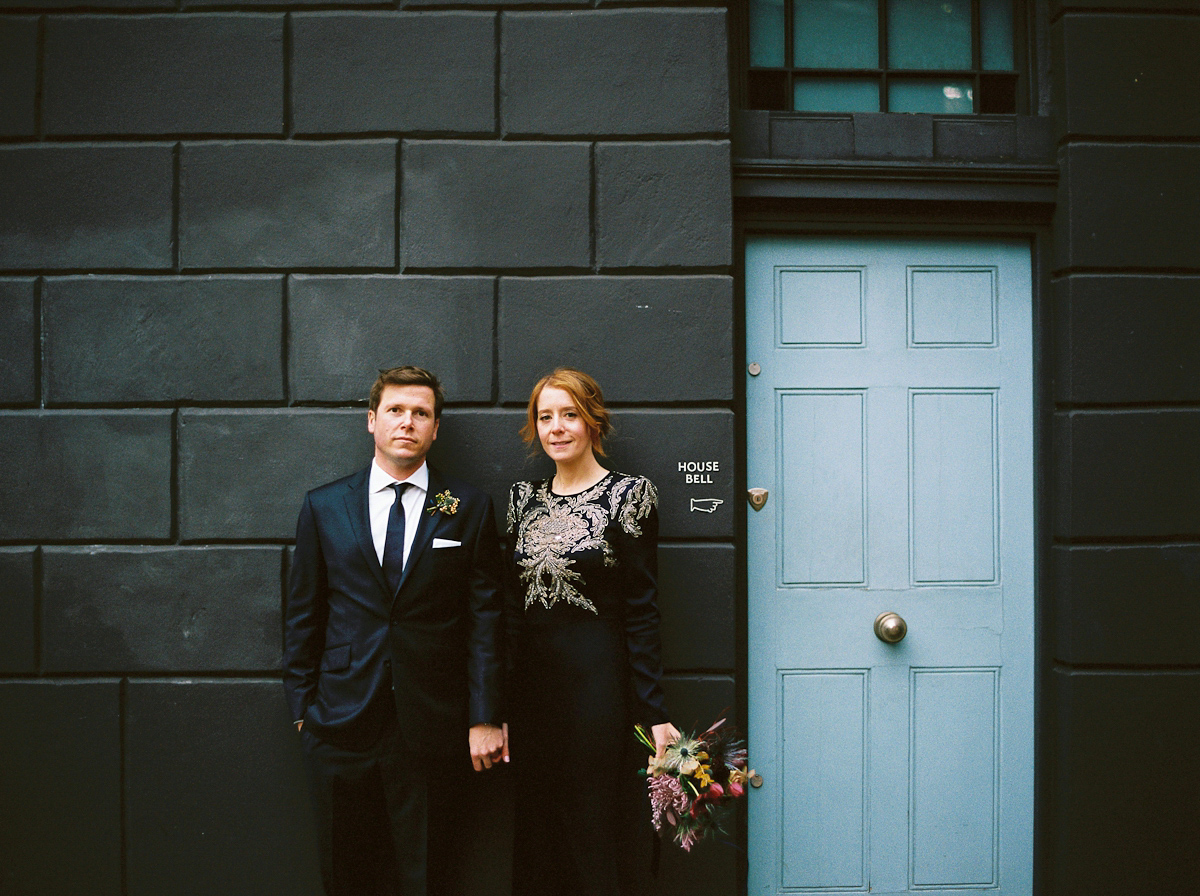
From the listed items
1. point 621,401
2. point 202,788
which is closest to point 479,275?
point 621,401

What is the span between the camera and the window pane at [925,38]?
3.46m

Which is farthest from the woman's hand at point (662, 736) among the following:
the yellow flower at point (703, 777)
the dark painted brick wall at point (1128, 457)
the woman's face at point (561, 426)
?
the dark painted brick wall at point (1128, 457)

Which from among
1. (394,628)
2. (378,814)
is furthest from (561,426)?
(378,814)

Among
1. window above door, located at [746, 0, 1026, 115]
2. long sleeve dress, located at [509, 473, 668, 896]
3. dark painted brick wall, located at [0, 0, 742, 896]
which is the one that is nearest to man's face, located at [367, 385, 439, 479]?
dark painted brick wall, located at [0, 0, 742, 896]

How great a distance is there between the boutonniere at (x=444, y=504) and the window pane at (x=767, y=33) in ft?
7.89

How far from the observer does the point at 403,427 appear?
268cm

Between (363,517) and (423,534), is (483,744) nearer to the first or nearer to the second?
(423,534)

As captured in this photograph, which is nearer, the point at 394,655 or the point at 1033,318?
the point at 394,655

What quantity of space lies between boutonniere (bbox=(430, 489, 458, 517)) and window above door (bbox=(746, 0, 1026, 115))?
2237 mm

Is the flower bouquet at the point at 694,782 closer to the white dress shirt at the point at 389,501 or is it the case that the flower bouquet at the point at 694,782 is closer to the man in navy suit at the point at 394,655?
the man in navy suit at the point at 394,655

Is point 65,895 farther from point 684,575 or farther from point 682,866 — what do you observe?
point 684,575

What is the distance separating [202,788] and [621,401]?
7.68 feet

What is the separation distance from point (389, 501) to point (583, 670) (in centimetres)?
92

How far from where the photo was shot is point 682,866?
121 inches
